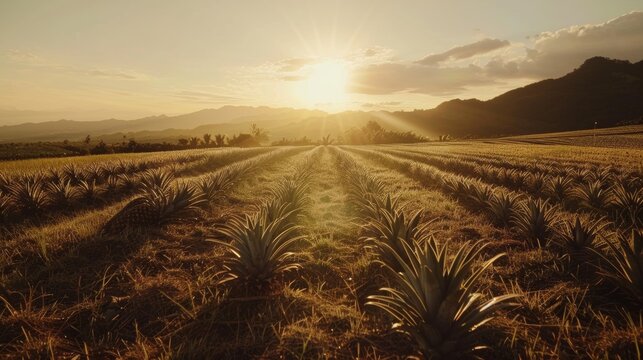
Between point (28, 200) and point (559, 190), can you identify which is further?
point (559, 190)

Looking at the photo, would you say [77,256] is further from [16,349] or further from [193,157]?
[193,157]

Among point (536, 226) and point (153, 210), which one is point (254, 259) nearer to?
point (153, 210)

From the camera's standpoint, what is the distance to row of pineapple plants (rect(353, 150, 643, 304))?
3.83 m

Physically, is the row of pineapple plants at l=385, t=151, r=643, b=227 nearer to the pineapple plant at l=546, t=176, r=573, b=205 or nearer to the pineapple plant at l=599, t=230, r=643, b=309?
the pineapple plant at l=546, t=176, r=573, b=205

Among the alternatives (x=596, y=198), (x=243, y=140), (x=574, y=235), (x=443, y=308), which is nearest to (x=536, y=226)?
(x=574, y=235)

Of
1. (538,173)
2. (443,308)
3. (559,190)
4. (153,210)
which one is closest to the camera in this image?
(443,308)

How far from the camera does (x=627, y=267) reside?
3.84m

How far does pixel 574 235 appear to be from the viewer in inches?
212

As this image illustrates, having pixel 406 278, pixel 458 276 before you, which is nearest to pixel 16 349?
pixel 406 278

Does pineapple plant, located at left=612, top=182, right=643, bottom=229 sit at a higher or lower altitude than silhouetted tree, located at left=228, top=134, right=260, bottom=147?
lower

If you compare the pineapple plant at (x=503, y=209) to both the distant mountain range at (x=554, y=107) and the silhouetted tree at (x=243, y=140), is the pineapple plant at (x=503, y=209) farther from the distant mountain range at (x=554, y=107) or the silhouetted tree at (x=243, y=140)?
the distant mountain range at (x=554, y=107)

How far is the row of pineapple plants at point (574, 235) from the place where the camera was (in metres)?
3.83

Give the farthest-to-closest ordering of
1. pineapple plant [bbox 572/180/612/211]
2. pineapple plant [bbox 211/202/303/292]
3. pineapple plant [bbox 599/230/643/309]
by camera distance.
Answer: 1. pineapple plant [bbox 572/180/612/211]
2. pineapple plant [bbox 211/202/303/292]
3. pineapple plant [bbox 599/230/643/309]

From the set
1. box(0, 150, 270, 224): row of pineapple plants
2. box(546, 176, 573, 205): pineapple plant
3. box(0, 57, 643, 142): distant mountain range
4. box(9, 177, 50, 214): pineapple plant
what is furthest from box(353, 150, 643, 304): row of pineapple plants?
box(0, 57, 643, 142): distant mountain range
